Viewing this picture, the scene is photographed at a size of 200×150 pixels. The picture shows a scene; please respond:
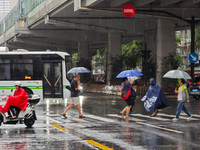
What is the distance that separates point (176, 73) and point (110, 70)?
30859mm

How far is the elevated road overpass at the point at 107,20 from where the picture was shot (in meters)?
34.3

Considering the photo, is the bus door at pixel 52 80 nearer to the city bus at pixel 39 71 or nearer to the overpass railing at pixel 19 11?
the city bus at pixel 39 71

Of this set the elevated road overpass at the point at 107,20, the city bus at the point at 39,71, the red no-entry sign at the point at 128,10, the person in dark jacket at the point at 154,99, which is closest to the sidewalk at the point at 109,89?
the elevated road overpass at the point at 107,20

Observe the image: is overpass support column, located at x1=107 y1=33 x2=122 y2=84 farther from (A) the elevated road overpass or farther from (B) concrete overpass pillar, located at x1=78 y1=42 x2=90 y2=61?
(B) concrete overpass pillar, located at x1=78 y1=42 x2=90 y2=61

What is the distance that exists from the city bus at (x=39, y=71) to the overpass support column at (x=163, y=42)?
11362 millimetres

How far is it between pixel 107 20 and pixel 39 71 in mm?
18347

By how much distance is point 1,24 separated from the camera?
7806 centimetres

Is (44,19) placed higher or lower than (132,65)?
Result: higher

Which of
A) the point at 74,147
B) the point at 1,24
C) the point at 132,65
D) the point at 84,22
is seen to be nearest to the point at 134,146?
the point at 74,147

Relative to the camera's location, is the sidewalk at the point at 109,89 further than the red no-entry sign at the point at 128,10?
Yes

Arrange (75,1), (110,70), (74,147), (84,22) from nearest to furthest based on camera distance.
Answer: (74,147) < (75,1) < (84,22) < (110,70)

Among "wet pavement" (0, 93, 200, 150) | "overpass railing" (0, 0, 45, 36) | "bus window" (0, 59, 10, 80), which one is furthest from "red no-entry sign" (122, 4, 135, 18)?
"wet pavement" (0, 93, 200, 150)

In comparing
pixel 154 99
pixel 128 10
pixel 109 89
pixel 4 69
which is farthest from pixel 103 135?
pixel 109 89

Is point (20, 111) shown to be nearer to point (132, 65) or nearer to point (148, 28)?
point (148, 28)
